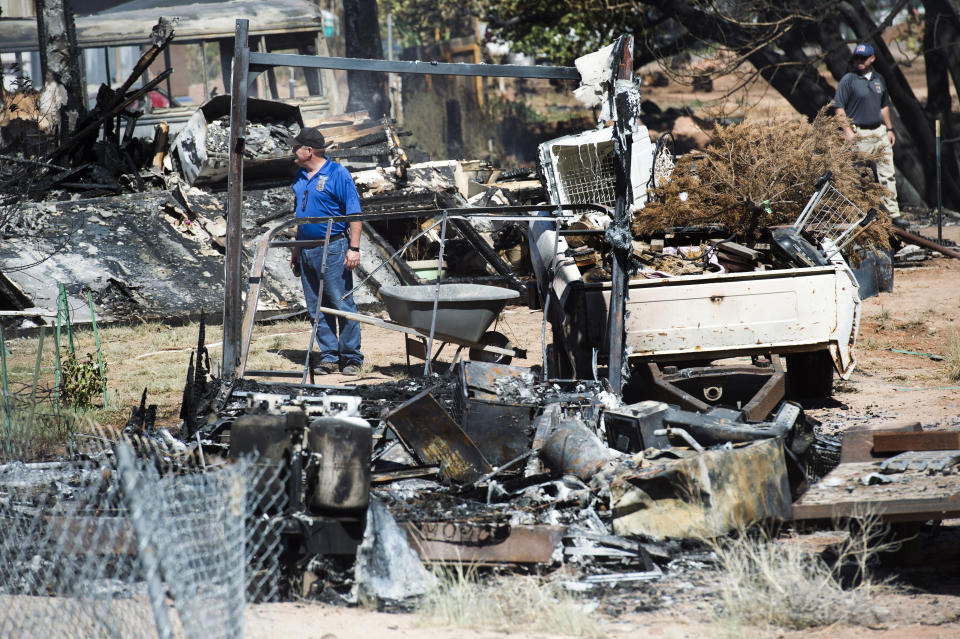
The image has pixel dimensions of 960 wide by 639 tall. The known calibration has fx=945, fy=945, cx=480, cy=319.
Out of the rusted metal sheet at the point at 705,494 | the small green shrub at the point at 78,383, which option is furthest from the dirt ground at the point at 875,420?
the small green shrub at the point at 78,383

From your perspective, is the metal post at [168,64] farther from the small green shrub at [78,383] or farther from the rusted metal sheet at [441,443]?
the rusted metal sheet at [441,443]

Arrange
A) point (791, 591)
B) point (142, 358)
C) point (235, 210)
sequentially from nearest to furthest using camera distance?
point (791, 591), point (235, 210), point (142, 358)

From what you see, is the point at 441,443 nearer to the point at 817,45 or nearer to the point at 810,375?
the point at 810,375

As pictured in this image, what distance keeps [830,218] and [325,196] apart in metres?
4.37

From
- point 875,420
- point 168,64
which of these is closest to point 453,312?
point 875,420

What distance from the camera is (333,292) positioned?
8500mm

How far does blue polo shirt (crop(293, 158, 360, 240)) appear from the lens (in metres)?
8.27

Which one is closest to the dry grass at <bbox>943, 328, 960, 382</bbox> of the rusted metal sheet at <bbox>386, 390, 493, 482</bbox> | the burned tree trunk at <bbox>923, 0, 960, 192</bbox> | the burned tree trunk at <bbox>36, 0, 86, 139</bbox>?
the rusted metal sheet at <bbox>386, 390, 493, 482</bbox>

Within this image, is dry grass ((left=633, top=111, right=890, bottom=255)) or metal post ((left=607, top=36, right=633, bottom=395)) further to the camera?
dry grass ((left=633, top=111, right=890, bottom=255))

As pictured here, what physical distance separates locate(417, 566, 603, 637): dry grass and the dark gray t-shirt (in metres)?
10.2

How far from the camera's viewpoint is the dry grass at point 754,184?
807 centimetres

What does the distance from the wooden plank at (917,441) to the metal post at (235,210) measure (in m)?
3.95

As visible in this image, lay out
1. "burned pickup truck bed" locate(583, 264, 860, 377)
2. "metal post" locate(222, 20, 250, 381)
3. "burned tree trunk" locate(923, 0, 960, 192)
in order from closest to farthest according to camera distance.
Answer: "metal post" locate(222, 20, 250, 381), "burned pickup truck bed" locate(583, 264, 860, 377), "burned tree trunk" locate(923, 0, 960, 192)

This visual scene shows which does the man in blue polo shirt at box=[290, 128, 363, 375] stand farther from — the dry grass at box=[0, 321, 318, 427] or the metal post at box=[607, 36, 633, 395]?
the metal post at box=[607, 36, 633, 395]
